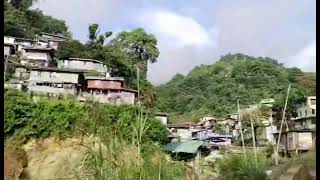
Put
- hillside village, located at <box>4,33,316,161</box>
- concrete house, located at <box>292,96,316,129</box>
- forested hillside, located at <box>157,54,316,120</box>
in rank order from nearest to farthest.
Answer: concrete house, located at <box>292,96,316,129</box> < forested hillside, located at <box>157,54,316,120</box> < hillside village, located at <box>4,33,316,161</box>

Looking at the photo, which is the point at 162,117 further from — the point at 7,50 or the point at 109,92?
the point at 7,50

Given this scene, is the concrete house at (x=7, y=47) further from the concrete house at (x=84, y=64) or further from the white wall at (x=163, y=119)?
the white wall at (x=163, y=119)

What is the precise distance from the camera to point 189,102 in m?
1.48

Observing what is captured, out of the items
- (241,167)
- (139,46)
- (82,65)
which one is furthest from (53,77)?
(241,167)

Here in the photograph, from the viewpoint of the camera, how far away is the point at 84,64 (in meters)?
1.61

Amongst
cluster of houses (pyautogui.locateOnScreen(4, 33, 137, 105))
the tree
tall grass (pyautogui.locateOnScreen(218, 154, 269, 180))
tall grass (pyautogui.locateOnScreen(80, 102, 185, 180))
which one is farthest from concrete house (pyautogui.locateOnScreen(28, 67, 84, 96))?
tall grass (pyautogui.locateOnScreen(218, 154, 269, 180))

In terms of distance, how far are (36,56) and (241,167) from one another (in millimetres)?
916

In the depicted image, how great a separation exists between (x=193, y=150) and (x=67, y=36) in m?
0.62

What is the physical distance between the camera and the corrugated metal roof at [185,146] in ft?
4.91

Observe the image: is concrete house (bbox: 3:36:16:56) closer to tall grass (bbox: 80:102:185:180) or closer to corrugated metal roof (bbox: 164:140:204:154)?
tall grass (bbox: 80:102:185:180)

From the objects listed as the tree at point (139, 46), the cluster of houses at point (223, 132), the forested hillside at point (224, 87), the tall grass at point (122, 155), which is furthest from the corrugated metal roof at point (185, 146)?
the tree at point (139, 46)

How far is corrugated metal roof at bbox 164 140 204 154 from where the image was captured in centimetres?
150

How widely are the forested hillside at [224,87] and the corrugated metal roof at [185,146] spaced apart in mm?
106

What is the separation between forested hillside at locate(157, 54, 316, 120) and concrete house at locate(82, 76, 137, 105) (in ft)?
0.38
